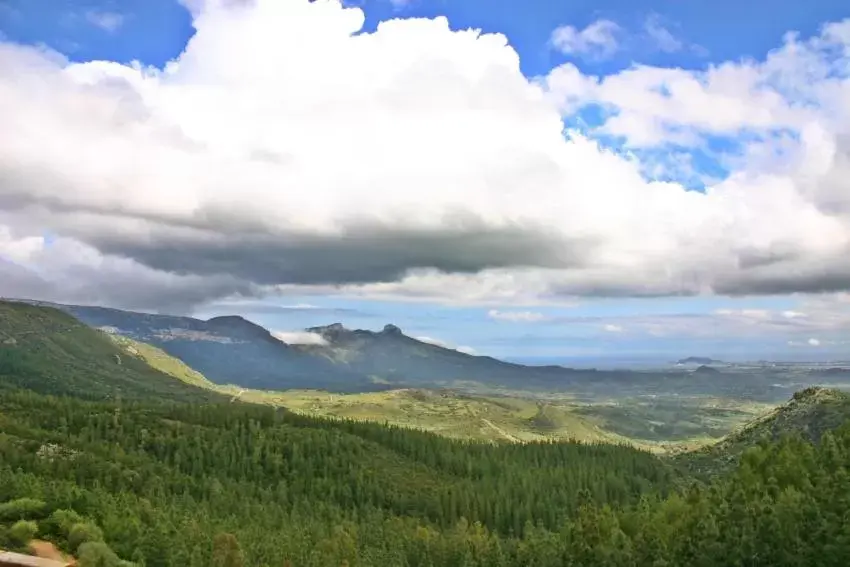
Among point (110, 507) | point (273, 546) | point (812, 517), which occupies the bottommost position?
point (273, 546)

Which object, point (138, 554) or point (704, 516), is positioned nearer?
point (138, 554)

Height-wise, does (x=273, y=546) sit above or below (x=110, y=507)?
below

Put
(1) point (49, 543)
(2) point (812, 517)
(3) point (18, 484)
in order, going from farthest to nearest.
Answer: (3) point (18, 484), (2) point (812, 517), (1) point (49, 543)

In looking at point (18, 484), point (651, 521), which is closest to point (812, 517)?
point (651, 521)

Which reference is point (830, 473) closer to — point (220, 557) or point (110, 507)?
point (220, 557)

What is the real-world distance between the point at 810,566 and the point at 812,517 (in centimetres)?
1644

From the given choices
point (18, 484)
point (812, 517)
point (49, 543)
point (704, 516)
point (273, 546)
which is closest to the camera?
point (49, 543)

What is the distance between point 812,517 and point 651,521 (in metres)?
38.5

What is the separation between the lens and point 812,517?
133500mm

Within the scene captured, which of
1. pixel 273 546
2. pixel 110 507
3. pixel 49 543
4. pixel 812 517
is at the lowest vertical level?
pixel 273 546

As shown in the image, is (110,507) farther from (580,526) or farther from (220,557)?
(580,526)

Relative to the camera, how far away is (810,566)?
119625mm

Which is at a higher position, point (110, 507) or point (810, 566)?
point (810, 566)

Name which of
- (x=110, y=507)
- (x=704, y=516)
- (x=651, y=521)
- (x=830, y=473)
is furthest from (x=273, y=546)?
(x=830, y=473)
